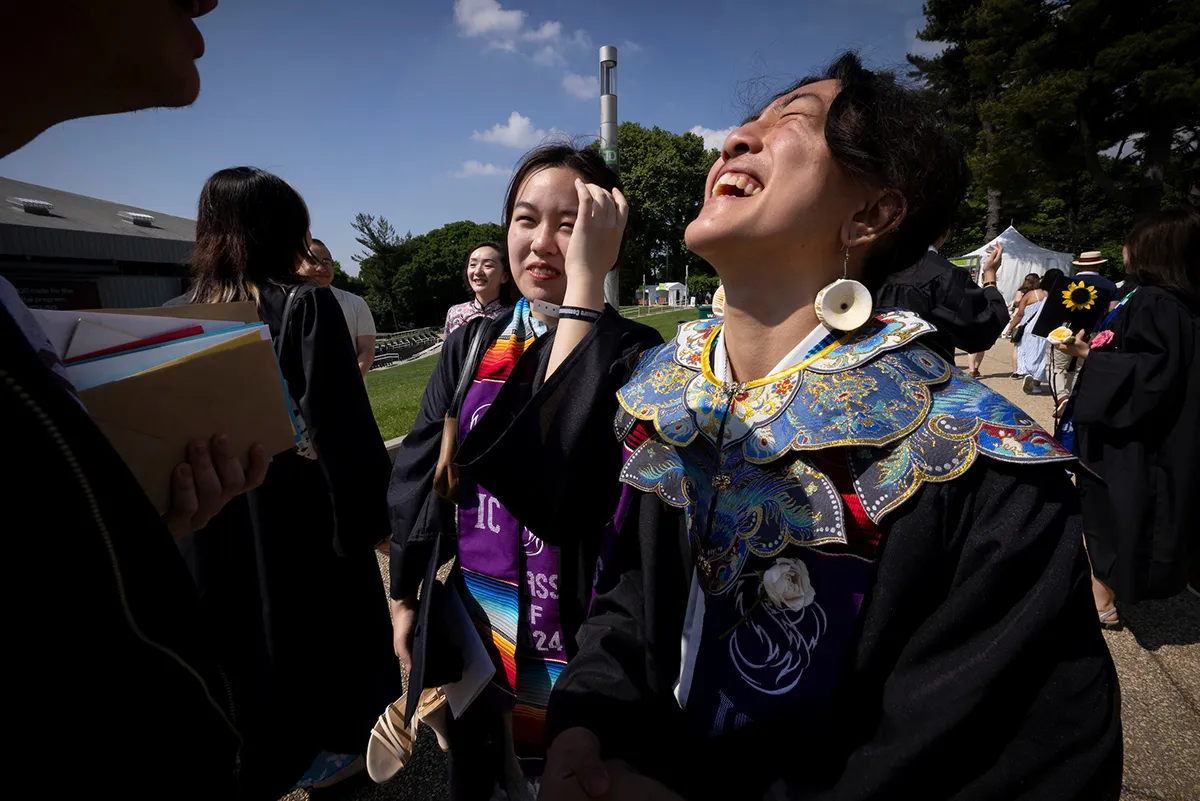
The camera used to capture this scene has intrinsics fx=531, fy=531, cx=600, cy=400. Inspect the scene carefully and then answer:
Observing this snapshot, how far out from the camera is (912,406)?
41.6 inches

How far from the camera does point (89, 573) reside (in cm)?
57

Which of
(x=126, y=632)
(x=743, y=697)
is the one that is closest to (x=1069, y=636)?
(x=743, y=697)

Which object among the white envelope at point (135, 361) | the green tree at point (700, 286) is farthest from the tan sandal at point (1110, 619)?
the green tree at point (700, 286)

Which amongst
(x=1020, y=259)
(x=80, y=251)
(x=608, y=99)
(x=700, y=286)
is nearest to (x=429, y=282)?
(x=700, y=286)

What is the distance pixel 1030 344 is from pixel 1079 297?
709 centimetres

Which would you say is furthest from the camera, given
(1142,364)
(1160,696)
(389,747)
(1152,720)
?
(1142,364)

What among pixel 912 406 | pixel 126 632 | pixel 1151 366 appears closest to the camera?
pixel 126 632

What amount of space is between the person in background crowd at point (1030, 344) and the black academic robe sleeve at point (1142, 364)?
6.79 metres

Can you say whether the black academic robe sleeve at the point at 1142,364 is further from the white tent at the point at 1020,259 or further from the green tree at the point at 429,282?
the green tree at the point at 429,282

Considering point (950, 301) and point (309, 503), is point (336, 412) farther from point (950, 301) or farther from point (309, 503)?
point (950, 301)

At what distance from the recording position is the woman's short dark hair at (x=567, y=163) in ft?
6.17

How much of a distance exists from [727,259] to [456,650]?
4.63 feet

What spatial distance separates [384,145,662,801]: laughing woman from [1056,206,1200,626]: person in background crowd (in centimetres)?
295

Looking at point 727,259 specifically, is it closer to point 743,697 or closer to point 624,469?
point 624,469
